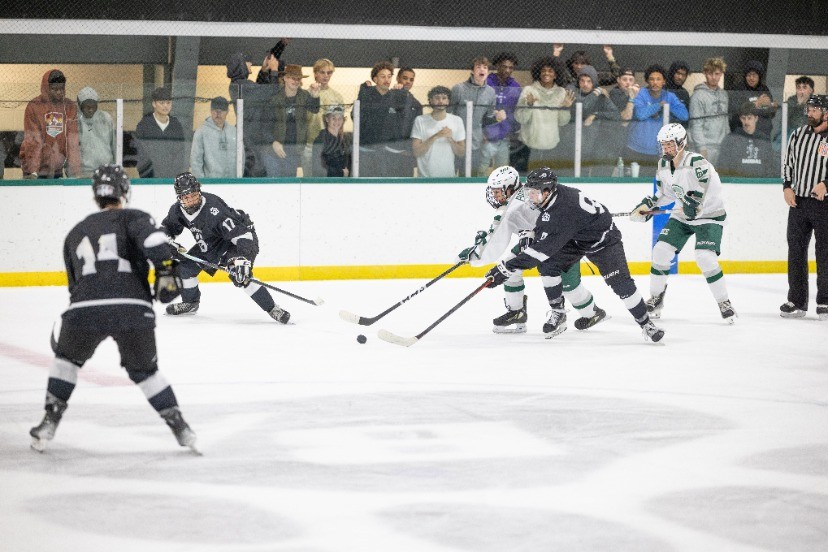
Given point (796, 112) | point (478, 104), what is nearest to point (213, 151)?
point (478, 104)

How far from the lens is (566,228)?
618 cm

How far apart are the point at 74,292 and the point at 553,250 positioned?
2.85m

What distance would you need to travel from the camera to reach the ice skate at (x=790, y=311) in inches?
297

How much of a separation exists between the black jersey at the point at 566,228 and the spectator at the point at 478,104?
311 cm

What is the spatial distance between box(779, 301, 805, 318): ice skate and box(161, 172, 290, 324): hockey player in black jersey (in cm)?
298

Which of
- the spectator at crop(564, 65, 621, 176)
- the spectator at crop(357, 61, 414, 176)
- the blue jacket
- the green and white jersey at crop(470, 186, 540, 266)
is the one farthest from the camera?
the blue jacket

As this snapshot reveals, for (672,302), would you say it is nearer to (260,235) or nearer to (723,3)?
(260,235)

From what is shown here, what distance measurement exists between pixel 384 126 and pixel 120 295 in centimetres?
551

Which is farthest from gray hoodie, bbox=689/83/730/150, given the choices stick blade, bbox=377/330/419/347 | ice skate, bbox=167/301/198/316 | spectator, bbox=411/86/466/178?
stick blade, bbox=377/330/419/347

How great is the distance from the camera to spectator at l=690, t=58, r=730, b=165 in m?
9.81

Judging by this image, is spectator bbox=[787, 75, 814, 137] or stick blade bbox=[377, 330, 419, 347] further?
spectator bbox=[787, 75, 814, 137]

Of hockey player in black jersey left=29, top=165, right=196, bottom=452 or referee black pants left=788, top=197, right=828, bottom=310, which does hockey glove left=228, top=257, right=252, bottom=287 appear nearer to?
hockey player in black jersey left=29, top=165, right=196, bottom=452

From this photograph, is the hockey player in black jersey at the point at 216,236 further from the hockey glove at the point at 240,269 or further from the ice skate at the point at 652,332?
the ice skate at the point at 652,332

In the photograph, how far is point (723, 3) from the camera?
11320mm
